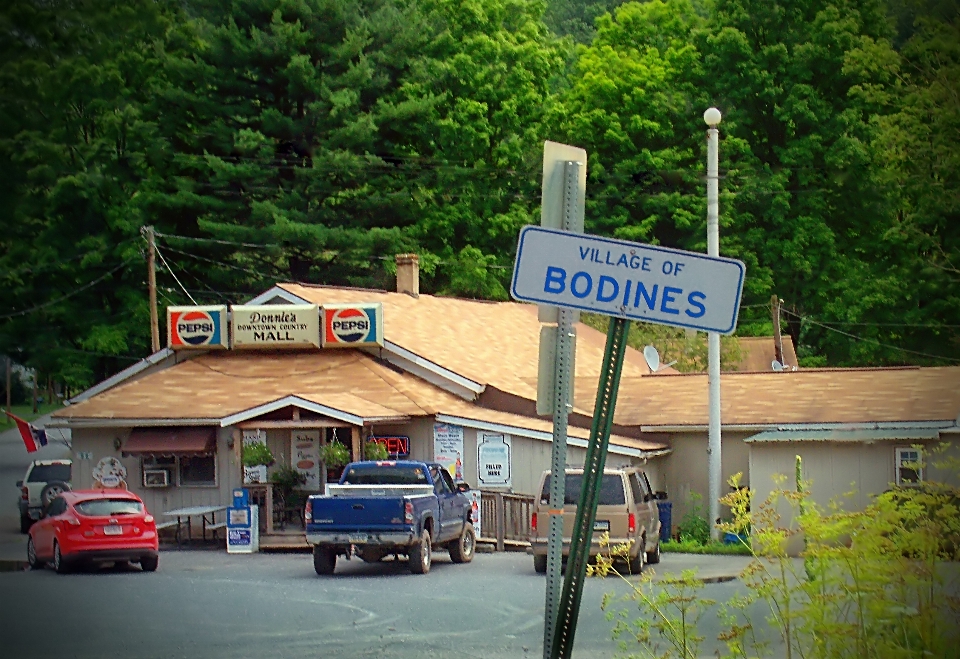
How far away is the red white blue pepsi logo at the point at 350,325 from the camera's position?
33.8m

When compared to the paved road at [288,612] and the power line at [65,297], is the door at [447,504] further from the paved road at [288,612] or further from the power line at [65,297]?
the power line at [65,297]

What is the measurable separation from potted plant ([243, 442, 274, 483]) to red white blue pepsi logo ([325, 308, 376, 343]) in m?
4.00

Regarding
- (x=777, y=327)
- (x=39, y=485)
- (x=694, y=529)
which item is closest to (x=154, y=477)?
(x=39, y=485)

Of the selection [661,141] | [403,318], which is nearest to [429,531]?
[403,318]

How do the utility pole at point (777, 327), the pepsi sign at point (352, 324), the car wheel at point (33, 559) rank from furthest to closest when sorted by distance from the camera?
the utility pole at point (777, 327) < the pepsi sign at point (352, 324) < the car wheel at point (33, 559)

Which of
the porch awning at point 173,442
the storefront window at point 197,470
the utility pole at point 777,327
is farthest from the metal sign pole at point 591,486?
the utility pole at point 777,327

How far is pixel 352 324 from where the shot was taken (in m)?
33.9

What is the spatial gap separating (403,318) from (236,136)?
1235 cm

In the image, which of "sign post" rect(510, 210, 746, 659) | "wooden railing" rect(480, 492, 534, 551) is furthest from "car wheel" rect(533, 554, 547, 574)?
"sign post" rect(510, 210, 746, 659)

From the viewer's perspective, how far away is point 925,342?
1756 inches

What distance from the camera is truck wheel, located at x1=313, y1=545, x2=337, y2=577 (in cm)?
2381

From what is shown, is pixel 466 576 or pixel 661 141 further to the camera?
pixel 661 141

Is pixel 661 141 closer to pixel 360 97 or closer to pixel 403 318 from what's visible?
pixel 360 97

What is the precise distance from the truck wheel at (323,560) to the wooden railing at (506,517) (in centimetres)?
600
